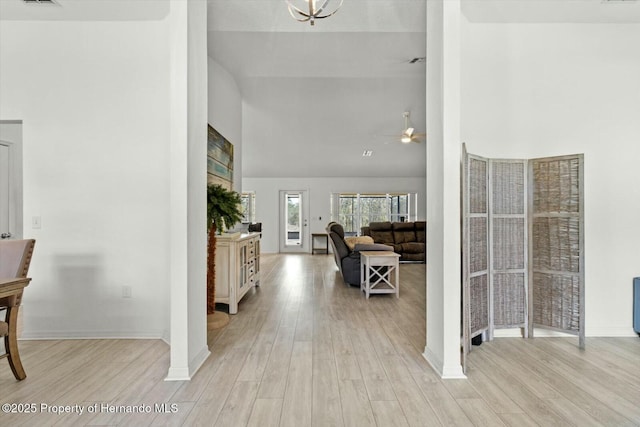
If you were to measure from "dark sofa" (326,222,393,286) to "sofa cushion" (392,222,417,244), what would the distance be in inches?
115

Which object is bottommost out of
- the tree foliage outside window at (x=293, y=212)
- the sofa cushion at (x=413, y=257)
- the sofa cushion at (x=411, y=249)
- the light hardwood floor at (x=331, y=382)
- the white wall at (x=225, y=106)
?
the light hardwood floor at (x=331, y=382)

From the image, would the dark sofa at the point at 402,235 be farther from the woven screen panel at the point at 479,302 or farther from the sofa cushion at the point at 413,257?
the woven screen panel at the point at 479,302

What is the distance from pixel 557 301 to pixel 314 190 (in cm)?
737

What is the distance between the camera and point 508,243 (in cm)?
278

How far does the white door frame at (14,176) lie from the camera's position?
3.62m

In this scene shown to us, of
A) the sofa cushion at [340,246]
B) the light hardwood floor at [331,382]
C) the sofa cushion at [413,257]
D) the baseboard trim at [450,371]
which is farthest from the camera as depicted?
the sofa cushion at [413,257]

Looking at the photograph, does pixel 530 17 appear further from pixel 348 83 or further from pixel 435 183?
pixel 348 83

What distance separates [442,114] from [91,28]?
10.4ft

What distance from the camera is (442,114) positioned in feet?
7.18

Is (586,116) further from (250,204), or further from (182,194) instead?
(250,204)

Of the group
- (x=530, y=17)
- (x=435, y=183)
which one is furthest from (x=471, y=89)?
(x=435, y=183)

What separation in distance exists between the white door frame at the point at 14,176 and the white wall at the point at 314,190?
583 centimetres

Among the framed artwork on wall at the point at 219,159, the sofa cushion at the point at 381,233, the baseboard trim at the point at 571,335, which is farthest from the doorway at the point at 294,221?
the baseboard trim at the point at 571,335

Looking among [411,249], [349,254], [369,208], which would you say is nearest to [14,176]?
[349,254]
